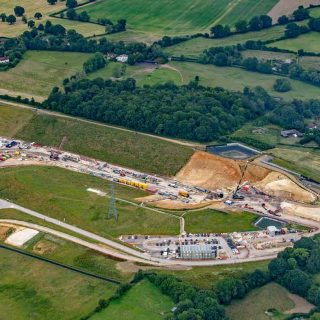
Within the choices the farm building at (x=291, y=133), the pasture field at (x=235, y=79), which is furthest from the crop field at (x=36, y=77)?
the farm building at (x=291, y=133)

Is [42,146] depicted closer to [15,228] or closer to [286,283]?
[15,228]

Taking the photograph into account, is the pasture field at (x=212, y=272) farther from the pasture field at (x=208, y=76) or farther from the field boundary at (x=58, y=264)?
the pasture field at (x=208, y=76)

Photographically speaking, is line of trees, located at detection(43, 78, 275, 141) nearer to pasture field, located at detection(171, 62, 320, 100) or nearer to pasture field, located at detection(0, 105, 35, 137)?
pasture field, located at detection(0, 105, 35, 137)

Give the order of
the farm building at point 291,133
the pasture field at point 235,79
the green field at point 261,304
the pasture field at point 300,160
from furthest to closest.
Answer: the pasture field at point 235,79, the farm building at point 291,133, the pasture field at point 300,160, the green field at point 261,304

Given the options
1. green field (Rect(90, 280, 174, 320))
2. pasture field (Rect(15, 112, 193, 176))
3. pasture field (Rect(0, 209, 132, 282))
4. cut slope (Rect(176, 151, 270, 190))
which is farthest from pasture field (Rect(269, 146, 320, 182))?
green field (Rect(90, 280, 174, 320))

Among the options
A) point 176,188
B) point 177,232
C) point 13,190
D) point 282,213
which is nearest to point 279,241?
point 282,213

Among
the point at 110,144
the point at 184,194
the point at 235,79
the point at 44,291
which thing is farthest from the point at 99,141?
the point at 44,291

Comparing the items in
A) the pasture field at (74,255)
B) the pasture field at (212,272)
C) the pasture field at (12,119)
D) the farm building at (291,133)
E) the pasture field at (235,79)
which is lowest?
the pasture field at (212,272)
